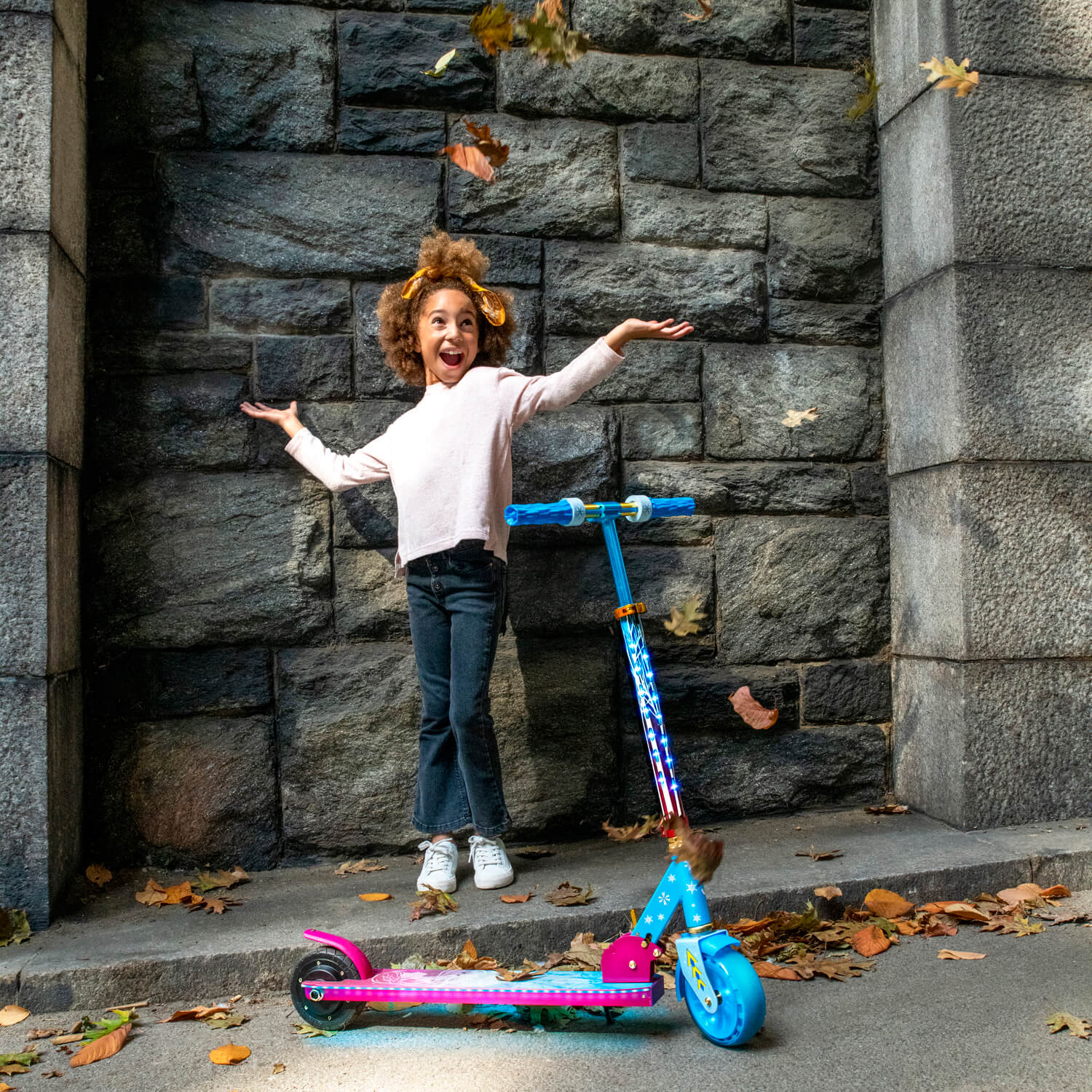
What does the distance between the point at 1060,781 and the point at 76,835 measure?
3127 mm

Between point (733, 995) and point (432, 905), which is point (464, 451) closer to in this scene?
point (432, 905)

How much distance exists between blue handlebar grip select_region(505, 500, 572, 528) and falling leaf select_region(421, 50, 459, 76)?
Result: 5.15 ft

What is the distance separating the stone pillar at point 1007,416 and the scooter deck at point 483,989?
1.63 meters

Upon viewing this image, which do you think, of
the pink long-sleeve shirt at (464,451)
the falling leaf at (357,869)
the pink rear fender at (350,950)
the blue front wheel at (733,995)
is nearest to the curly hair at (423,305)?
the pink long-sleeve shirt at (464,451)

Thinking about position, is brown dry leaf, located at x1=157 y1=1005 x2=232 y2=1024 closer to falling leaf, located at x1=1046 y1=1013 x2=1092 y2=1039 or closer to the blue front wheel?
the blue front wheel

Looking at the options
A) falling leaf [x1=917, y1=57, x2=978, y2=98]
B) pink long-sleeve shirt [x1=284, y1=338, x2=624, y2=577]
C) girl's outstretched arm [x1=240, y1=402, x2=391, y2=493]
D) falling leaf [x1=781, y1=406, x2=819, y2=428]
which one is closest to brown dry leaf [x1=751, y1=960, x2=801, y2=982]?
pink long-sleeve shirt [x1=284, y1=338, x2=624, y2=577]

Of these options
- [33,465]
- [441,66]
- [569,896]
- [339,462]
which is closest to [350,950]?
[569,896]

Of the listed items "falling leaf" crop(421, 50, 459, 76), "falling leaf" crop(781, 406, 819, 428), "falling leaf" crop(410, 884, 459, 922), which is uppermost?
"falling leaf" crop(421, 50, 459, 76)

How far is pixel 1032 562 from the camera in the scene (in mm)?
3352

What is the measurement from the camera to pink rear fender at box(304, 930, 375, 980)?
7.60ft

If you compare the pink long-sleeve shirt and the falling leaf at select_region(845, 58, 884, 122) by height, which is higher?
the falling leaf at select_region(845, 58, 884, 122)

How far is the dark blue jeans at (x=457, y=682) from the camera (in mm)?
2928

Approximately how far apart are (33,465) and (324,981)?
1594 millimetres

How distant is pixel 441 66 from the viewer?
3.29 m
